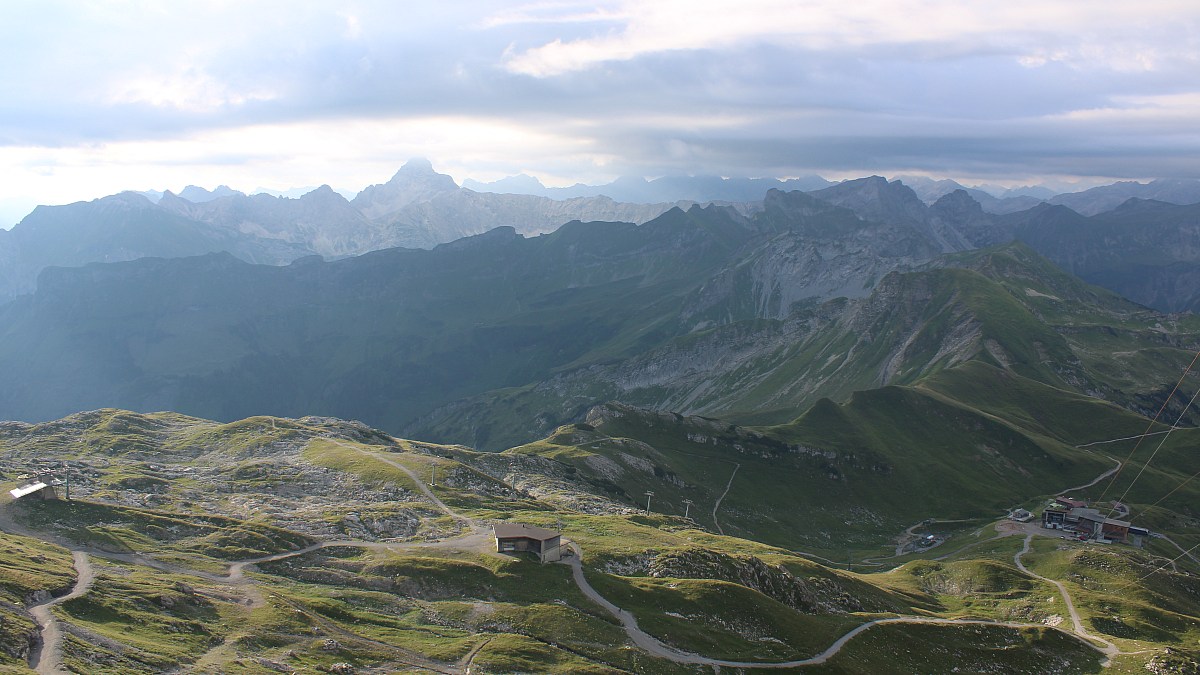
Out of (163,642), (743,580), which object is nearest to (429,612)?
(163,642)

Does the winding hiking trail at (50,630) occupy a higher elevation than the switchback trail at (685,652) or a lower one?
higher

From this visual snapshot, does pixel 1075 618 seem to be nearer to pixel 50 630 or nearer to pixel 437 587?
pixel 437 587

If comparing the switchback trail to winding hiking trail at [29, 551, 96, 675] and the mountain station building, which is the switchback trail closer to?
the mountain station building

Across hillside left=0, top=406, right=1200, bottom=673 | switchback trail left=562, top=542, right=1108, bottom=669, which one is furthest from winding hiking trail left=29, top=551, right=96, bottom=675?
switchback trail left=562, top=542, right=1108, bottom=669

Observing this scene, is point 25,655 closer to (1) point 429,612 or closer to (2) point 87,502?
(1) point 429,612

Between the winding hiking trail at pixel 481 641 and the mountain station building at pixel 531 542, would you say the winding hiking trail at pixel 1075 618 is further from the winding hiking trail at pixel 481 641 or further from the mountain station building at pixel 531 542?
the mountain station building at pixel 531 542

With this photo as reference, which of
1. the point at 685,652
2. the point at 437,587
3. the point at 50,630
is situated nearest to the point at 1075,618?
the point at 685,652

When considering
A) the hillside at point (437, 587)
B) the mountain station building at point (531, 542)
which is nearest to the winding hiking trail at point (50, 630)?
the hillside at point (437, 587)

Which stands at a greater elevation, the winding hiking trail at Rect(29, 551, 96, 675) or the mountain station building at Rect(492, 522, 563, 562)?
the winding hiking trail at Rect(29, 551, 96, 675)
